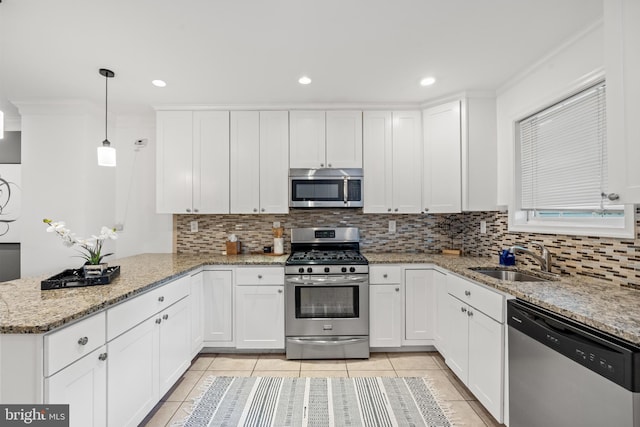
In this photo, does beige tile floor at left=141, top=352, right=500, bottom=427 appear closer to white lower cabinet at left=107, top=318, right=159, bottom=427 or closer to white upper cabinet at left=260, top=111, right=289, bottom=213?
white lower cabinet at left=107, top=318, right=159, bottom=427

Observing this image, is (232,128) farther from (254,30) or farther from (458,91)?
(458,91)

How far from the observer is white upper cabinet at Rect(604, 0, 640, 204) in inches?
48.3

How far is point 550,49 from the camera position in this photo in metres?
2.05

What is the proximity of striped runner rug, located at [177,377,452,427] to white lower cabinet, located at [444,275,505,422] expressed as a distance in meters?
0.29

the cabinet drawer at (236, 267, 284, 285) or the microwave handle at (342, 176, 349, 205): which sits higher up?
the microwave handle at (342, 176, 349, 205)

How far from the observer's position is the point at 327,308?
107 inches

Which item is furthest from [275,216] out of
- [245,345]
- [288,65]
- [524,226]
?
[524,226]

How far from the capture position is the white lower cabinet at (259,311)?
273 centimetres

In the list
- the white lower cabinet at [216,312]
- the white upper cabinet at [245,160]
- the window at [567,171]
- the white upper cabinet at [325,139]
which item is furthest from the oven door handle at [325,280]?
the window at [567,171]

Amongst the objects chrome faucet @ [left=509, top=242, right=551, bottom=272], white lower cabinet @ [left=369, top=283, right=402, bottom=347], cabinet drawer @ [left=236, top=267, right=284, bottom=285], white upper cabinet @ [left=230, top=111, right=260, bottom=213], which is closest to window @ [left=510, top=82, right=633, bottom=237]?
chrome faucet @ [left=509, top=242, right=551, bottom=272]

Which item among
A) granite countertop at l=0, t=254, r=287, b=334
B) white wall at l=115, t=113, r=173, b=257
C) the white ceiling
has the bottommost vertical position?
granite countertop at l=0, t=254, r=287, b=334

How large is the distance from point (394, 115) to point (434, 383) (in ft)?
8.38

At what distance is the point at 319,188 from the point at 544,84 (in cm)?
205

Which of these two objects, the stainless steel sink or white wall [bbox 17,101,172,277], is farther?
white wall [bbox 17,101,172,277]
